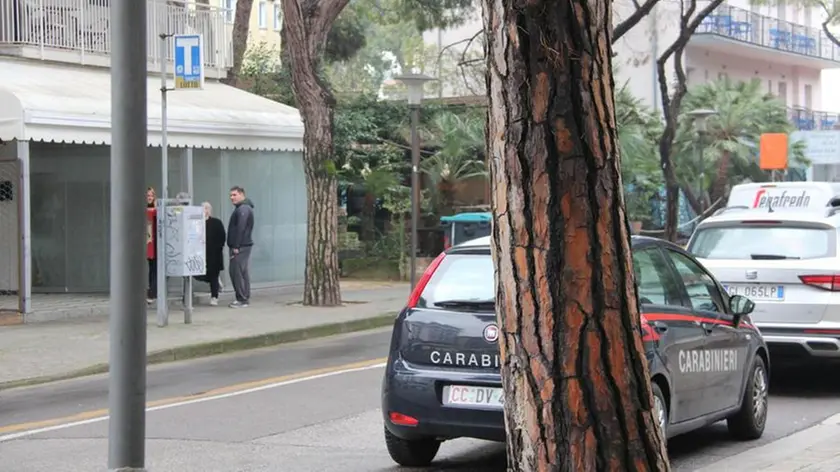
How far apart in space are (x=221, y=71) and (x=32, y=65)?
15.5 feet

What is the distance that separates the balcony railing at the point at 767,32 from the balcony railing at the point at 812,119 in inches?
84.5

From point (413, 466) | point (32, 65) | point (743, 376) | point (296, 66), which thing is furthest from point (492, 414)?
point (32, 65)

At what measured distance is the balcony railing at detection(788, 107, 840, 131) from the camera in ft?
144

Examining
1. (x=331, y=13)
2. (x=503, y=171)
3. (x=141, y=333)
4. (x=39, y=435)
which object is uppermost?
(x=331, y=13)

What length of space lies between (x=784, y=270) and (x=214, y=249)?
10508 millimetres

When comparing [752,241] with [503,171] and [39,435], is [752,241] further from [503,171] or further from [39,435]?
[503,171]

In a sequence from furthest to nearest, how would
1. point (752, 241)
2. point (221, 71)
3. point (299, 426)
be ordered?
point (221, 71) < point (752, 241) < point (299, 426)

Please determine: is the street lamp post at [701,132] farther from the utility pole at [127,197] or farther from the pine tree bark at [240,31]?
the utility pole at [127,197]

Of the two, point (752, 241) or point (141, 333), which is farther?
point (752, 241)

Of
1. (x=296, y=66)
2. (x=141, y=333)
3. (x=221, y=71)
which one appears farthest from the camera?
(x=221, y=71)

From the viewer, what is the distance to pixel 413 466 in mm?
8094

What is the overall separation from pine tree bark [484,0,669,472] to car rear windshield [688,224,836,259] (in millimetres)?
8594

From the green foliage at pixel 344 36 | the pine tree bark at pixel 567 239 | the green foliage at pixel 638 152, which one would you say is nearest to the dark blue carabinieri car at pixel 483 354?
the pine tree bark at pixel 567 239

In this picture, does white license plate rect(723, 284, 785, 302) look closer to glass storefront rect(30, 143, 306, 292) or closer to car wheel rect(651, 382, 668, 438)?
car wheel rect(651, 382, 668, 438)
